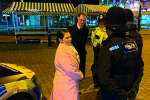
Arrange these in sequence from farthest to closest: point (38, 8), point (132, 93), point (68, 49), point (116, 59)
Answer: point (38, 8), point (68, 49), point (132, 93), point (116, 59)

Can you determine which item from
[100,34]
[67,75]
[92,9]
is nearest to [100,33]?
[100,34]

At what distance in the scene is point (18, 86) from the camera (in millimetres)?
2705

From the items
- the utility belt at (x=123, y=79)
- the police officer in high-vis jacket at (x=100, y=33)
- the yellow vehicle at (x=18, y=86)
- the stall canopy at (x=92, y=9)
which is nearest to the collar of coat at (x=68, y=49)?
the utility belt at (x=123, y=79)

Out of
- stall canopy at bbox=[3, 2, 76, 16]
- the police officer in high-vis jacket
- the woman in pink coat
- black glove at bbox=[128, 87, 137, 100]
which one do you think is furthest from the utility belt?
stall canopy at bbox=[3, 2, 76, 16]

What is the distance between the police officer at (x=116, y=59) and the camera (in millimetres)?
1626

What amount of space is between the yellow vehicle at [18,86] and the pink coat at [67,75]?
0.75 m

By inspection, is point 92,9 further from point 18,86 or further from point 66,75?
point 66,75

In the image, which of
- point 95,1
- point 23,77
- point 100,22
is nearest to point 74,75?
point 23,77

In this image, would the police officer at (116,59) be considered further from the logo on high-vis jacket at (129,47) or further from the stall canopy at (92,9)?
the stall canopy at (92,9)

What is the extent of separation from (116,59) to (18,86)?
1.87 m

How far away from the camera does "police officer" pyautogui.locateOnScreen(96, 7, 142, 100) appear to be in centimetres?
163

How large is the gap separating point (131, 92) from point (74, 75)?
2.72 ft

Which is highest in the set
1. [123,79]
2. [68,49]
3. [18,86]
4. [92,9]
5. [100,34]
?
[92,9]

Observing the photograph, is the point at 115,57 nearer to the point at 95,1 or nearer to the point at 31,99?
the point at 31,99
